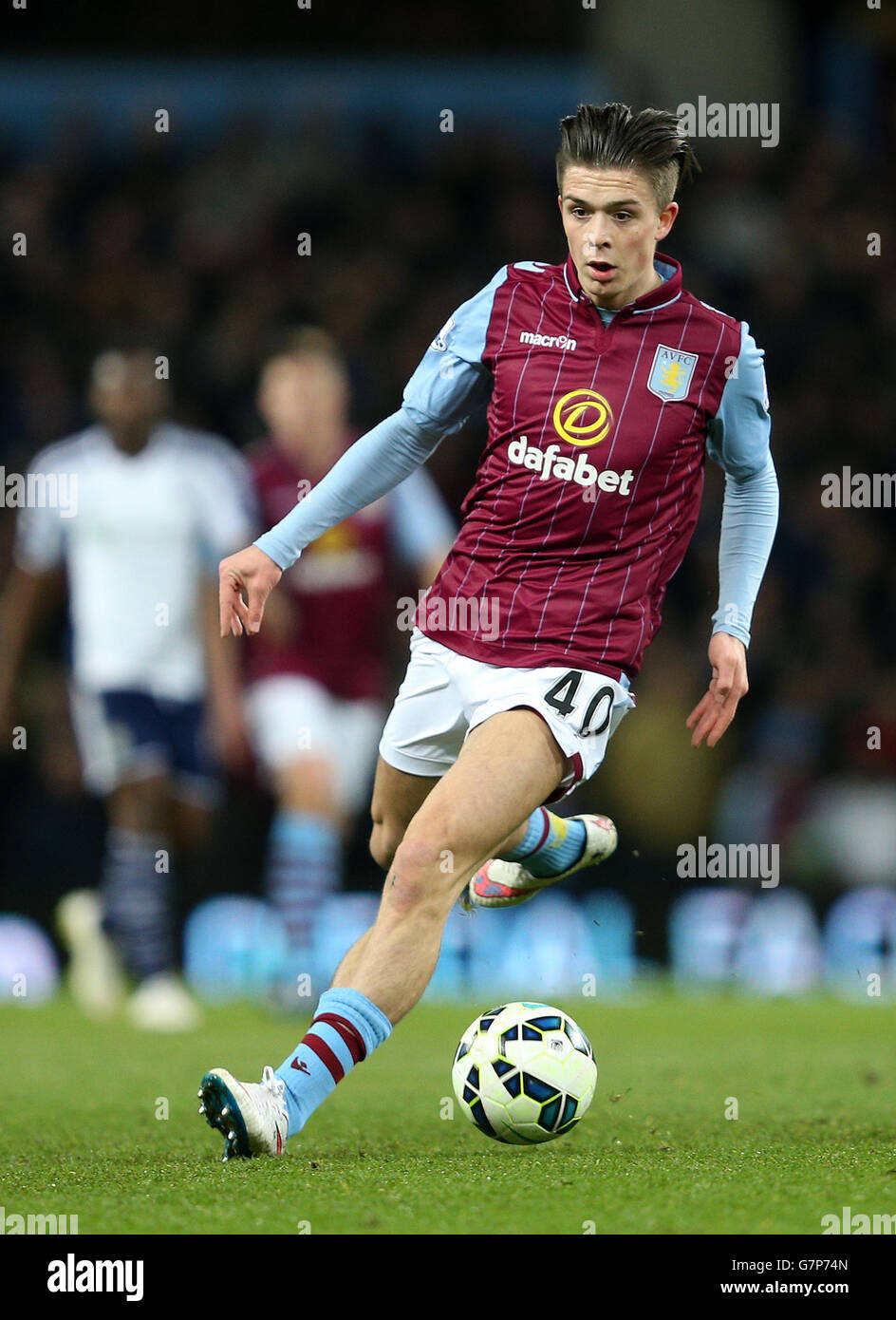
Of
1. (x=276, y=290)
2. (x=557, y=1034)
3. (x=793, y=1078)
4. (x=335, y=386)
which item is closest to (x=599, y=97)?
(x=276, y=290)

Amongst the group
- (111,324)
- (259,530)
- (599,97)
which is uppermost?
(599,97)

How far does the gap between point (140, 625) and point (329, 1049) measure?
14.9ft

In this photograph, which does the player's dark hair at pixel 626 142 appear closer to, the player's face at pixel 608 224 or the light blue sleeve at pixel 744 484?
the player's face at pixel 608 224

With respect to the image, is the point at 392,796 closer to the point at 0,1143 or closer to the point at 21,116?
the point at 0,1143

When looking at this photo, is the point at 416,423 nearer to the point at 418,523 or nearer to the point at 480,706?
the point at 480,706

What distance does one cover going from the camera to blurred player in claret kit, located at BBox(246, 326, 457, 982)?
26.3 ft

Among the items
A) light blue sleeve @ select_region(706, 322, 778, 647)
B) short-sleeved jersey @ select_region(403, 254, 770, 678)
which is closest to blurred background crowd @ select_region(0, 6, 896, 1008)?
light blue sleeve @ select_region(706, 322, 778, 647)

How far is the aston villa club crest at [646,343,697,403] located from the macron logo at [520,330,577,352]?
0.19m

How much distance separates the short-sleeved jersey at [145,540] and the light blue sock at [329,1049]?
443 centimetres

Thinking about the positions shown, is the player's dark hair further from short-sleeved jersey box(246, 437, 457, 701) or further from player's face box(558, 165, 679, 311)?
short-sleeved jersey box(246, 437, 457, 701)

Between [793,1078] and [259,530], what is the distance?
377cm

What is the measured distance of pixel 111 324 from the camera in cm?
1200

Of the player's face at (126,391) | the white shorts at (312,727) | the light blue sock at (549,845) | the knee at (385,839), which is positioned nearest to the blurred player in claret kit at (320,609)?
the white shorts at (312,727)

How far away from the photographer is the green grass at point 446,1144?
3.36 m
